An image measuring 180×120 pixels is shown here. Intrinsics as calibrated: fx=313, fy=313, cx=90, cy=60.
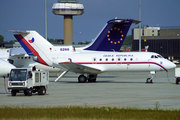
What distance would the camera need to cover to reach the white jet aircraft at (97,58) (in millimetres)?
31609

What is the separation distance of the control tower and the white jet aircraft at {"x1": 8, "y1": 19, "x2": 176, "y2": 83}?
Result: 85891 millimetres

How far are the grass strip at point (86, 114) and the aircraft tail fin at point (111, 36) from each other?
2331cm

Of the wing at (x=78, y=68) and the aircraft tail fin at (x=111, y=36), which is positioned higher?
the aircraft tail fin at (x=111, y=36)

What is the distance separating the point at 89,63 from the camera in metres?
33.4

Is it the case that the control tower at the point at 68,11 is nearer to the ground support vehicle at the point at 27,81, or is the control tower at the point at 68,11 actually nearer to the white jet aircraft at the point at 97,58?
the white jet aircraft at the point at 97,58

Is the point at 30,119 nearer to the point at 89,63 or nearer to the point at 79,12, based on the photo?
the point at 89,63

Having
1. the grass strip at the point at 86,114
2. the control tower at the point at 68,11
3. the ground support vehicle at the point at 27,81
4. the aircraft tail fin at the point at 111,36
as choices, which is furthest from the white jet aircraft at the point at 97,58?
the control tower at the point at 68,11

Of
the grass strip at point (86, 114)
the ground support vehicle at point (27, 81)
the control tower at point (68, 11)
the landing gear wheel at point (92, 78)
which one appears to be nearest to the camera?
the grass strip at point (86, 114)

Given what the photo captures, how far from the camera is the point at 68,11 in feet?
401

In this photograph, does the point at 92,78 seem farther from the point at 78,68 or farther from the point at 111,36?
the point at 111,36

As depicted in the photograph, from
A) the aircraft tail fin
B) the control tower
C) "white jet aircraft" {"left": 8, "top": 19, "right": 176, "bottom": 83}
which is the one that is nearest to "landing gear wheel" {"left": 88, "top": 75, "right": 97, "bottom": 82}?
"white jet aircraft" {"left": 8, "top": 19, "right": 176, "bottom": 83}

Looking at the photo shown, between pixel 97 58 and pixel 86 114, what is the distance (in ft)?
63.9

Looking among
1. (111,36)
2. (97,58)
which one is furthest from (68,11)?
(97,58)

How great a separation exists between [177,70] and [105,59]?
734 cm
